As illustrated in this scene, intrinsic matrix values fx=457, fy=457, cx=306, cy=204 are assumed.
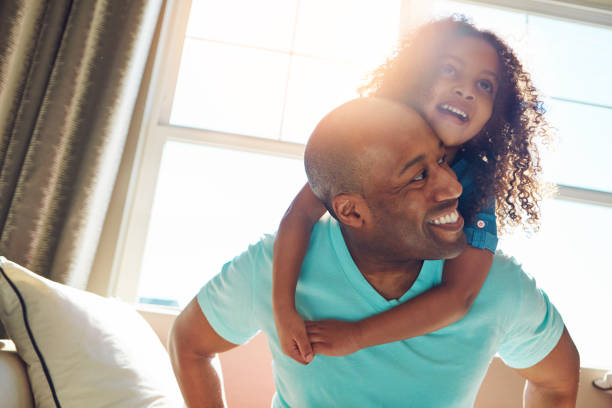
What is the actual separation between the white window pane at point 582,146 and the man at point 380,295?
1585 millimetres

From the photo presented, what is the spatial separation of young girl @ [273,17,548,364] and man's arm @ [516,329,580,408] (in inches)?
11.1

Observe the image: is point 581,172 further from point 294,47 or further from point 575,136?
point 294,47

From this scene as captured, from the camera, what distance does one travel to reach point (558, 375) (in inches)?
40.9

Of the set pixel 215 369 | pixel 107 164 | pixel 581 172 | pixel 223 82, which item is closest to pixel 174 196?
pixel 107 164

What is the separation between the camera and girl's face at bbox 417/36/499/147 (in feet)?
3.43

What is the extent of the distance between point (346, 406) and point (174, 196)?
1.61 metres

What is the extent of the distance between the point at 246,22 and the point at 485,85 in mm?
1645

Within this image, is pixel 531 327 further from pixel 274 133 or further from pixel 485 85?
pixel 274 133

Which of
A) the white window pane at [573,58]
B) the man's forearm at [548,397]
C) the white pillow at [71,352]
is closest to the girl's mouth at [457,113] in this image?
the man's forearm at [548,397]

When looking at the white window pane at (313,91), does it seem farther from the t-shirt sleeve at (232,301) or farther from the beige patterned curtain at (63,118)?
the t-shirt sleeve at (232,301)

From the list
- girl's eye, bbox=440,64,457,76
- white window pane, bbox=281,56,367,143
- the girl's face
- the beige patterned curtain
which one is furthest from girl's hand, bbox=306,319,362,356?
white window pane, bbox=281,56,367,143

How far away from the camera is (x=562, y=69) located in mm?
2512

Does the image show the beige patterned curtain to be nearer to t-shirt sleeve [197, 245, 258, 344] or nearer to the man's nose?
t-shirt sleeve [197, 245, 258, 344]

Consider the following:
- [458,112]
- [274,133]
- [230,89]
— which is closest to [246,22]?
[230,89]
